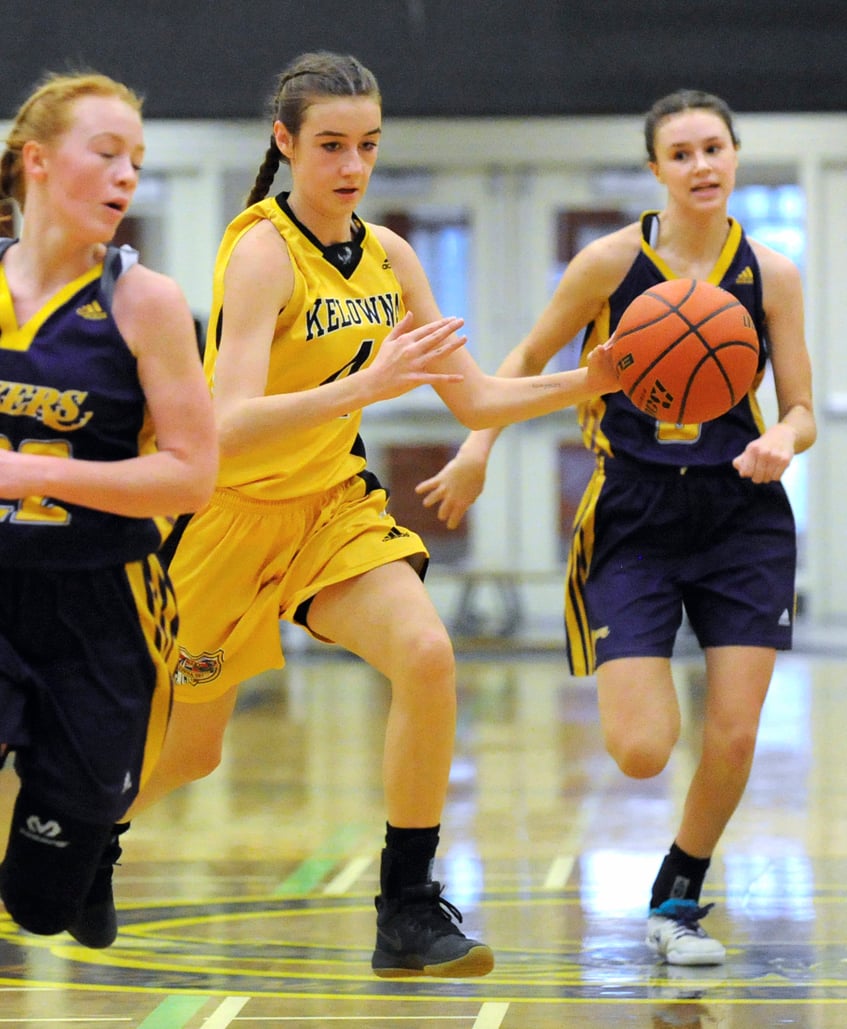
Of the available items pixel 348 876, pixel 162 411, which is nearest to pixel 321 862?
pixel 348 876

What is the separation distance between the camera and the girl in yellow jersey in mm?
3271

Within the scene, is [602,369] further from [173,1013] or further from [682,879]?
[173,1013]

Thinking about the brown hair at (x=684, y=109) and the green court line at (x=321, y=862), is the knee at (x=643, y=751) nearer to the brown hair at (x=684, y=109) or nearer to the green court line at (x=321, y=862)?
the green court line at (x=321, y=862)

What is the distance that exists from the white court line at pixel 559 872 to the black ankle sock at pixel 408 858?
3.99ft

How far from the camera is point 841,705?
7914 mm

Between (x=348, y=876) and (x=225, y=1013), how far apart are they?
1.32 metres

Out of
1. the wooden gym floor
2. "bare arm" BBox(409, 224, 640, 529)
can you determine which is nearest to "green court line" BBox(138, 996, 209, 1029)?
the wooden gym floor

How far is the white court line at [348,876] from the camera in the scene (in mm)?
4555

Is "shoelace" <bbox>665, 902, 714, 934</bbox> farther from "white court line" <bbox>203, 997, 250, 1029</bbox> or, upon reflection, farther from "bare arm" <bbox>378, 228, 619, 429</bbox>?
"bare arm" <bbox>378, 228, 619, 429</bbox>

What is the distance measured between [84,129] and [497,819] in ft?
11.1

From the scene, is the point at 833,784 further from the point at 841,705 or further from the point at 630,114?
the point at 630,114

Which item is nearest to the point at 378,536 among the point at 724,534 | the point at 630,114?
the point at 724,534

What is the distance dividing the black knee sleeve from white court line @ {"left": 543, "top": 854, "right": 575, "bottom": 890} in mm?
1964

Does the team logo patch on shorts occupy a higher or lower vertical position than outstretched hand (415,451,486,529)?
lower
